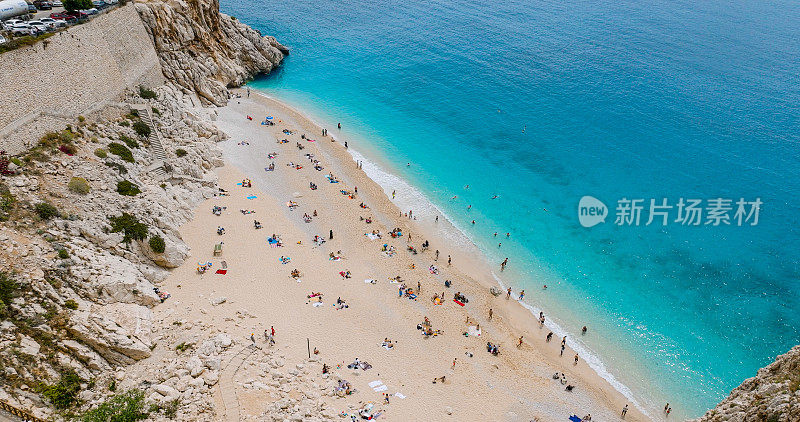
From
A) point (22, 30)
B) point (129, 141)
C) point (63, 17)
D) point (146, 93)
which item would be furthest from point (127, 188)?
point (63, 17)

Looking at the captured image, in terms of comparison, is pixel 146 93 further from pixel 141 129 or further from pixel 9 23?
pixel 9 23

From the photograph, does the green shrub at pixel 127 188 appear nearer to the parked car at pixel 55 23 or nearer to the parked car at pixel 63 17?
the parked car at pixel 55 23

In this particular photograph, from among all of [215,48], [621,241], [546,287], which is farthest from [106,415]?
[215,48]

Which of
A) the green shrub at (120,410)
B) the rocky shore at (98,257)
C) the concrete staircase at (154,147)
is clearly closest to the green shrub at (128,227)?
the rocky shore at (98,257)

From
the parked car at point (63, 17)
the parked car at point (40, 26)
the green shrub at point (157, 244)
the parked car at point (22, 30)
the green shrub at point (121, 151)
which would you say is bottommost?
the green shrub at point (157, 244)

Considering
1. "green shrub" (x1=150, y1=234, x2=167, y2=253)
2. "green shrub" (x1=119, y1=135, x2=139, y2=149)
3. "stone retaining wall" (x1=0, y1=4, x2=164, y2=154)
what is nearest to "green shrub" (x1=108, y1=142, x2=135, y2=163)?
"green shrub" (x1=119, y1=135, x2=139, y2=149)
